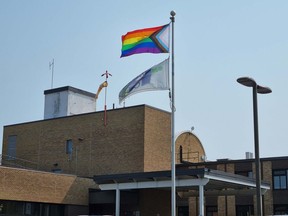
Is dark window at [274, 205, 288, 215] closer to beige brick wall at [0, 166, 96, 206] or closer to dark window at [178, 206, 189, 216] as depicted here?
dark window at [178, 206, 189, 216]

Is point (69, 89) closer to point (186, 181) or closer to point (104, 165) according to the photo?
point (104, 165)

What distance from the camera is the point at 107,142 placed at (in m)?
42.8

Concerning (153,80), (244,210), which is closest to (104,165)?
(244,210)

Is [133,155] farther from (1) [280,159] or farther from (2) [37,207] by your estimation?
(1) [280,159]

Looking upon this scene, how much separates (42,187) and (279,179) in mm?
19292

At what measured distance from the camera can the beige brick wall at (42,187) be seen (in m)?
33.2

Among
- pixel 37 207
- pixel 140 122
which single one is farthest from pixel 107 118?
pixel 37 207

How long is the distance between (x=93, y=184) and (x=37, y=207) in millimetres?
5328

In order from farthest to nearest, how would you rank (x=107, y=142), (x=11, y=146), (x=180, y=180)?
(x=11, y=146)
(x=107, y=142)
(x=180, y=180)

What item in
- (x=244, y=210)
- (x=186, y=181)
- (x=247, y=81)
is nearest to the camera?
(x=247, y=81)

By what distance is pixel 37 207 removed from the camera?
3553 centimetres

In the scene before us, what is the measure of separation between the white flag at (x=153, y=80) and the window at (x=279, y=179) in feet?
78.6

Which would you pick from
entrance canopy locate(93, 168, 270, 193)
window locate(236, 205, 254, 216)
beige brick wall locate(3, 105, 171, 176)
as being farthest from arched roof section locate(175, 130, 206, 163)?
entrance canopy locate(93, 168, 270, 193)

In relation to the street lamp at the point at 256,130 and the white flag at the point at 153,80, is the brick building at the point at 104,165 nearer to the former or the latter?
the white flag at the point at 153,80
